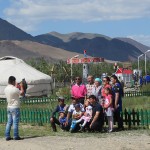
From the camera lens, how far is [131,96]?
91.7 feet

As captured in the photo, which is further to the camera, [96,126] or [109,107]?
[109,107]

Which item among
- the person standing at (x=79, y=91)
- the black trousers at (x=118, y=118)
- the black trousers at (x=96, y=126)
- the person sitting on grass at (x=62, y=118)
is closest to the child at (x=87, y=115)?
the black trousers at (x=96, y=126)

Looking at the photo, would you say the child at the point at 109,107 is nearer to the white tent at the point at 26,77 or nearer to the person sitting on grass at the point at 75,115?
the person sitting on grass at the point at 75,115

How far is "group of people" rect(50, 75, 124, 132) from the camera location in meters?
12.2

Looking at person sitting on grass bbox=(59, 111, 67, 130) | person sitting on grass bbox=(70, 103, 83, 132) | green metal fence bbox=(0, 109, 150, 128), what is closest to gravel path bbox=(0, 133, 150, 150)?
person sitting on grass bbox=(70, 103, 83, 132)

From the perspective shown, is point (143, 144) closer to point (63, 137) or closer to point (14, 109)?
point (63, 137)

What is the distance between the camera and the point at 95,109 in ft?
39.9

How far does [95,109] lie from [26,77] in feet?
68.4

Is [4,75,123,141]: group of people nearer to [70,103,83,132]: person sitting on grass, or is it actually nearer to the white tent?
[70,103,83,132]: person sitting on grass

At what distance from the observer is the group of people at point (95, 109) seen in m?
12.2

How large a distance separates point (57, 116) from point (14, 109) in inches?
127

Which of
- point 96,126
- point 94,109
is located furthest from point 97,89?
point 96,126

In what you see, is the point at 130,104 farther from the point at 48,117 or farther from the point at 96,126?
the point at 96,126

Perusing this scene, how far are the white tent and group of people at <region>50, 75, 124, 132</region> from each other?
62.9ft
